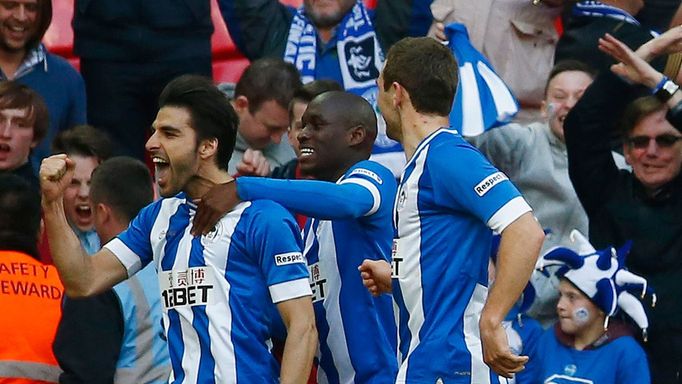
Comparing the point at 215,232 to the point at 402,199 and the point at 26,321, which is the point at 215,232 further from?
the point at 26,321

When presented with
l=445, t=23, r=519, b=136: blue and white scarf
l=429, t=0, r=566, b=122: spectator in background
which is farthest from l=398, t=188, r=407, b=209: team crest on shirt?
l=429, t=0, r=566, b=122: spectator in background

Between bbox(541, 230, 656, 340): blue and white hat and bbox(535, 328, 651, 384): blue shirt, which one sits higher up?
bbox(541, 230, 656, 340): blue and white hat

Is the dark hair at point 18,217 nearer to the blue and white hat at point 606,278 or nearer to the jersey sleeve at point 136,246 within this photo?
the jersey sleeve at point 136,246

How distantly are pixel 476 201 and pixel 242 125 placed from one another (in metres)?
4.07

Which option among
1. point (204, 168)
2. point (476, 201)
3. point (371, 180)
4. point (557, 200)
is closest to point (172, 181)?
point (204, 168)

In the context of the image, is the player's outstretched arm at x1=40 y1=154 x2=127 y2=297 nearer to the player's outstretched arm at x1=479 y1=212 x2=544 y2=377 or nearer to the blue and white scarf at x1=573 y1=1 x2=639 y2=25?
the player's outstretched arm at x1=479 y1=212 x2=544 y2=377

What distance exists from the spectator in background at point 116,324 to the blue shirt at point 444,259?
164 cm

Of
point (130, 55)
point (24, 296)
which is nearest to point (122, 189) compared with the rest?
point (24, 296)

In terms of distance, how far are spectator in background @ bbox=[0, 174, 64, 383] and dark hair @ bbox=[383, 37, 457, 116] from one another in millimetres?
2199

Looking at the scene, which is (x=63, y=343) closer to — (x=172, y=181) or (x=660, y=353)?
(x=172, y=181)

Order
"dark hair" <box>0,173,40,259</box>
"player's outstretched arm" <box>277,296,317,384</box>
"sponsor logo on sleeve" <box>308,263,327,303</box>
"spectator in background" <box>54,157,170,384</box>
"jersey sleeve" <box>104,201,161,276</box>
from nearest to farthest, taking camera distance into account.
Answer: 1. "player's outstretched arm" <box>277,296,317,384</box>
2. "jersey sleeve" <box>104,201,161,276</box>
3. "sponsor logo on sleeve" <box>308,263,327,303</box>
4. "spectator in background" <box>54,157,170,384</box>
5. "dark hair" <box>0,173,40,259</box>

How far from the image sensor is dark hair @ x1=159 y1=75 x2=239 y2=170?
22.2 feet

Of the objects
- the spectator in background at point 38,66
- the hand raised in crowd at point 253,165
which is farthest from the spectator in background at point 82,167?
the hand raised in crowd at point 253,165

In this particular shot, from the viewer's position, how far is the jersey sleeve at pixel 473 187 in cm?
603
